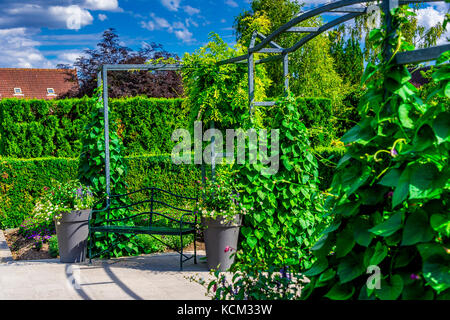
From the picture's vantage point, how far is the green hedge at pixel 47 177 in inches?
310

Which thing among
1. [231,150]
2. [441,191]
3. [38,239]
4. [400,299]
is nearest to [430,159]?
[441,191]

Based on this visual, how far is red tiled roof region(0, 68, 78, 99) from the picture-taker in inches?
1215

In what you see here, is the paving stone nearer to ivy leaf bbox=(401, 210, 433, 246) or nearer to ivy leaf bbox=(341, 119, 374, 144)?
ivy leaf bbox=(341, 119, 374, 144)

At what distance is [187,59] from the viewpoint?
19.3ft

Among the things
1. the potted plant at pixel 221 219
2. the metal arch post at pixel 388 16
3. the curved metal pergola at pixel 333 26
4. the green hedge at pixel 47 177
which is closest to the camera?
the curved metal pergola at pixel 333 26

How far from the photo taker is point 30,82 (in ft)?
106

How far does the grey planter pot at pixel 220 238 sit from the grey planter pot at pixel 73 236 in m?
1.62

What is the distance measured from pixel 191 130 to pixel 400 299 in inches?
187

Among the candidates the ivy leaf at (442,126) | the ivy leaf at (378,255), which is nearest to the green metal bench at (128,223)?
the ivy leaf at (378,255)

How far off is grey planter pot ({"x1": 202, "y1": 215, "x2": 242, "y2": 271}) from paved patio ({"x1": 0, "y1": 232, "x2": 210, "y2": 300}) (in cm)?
22

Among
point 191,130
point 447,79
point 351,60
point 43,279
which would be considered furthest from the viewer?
point 351,60

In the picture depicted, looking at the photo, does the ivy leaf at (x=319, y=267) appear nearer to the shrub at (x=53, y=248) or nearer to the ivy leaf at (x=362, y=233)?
the ivy leaf at (x=362, y=233)

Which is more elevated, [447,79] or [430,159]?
[447,79]
